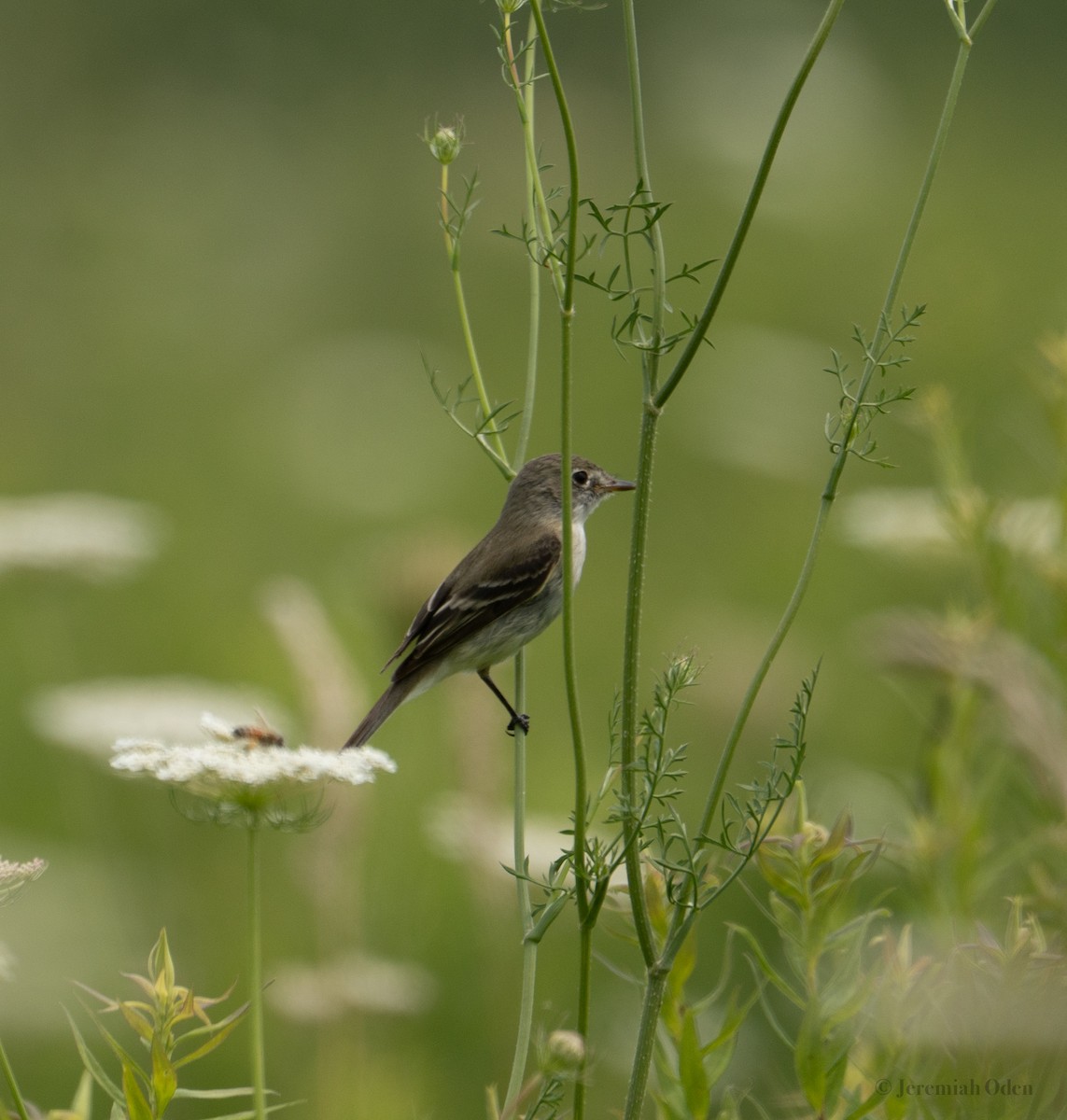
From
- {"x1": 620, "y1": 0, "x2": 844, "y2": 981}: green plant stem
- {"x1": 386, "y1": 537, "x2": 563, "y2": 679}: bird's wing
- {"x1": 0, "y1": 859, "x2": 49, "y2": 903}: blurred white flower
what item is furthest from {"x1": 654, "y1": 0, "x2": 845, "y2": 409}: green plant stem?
{"x1": 386, "y1": 537, "x2": 563, "y2": 679}: bird's wing

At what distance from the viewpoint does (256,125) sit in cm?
1285

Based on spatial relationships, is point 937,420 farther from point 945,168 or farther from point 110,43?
point 110,43

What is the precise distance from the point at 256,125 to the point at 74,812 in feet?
27.5

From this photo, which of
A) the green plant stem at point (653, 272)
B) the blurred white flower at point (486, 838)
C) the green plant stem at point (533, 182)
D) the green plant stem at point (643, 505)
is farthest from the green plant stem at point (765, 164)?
the blurred white flower at point (486, 838)

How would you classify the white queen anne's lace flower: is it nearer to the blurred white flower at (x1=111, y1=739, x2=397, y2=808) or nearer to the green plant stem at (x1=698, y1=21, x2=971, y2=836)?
the blurred white flower at (x1=111, y1=739, x2=397, y2=808)

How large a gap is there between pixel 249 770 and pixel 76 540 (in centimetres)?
380

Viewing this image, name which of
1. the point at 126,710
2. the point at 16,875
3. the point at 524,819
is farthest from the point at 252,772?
the point at 126,710

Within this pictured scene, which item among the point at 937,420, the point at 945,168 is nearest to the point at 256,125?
the point at 945,168

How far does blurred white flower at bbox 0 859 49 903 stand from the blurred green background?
1.59 m

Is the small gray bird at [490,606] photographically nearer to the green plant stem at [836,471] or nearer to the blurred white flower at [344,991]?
the blurred white flower at [344,991]

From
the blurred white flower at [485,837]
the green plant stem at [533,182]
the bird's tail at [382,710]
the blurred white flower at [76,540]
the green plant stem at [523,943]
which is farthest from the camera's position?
the blurred white flower at [76,540]

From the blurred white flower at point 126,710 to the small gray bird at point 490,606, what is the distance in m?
0.77

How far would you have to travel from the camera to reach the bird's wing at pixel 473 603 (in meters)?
3.77

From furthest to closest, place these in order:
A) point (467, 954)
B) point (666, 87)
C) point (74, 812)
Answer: point (666, 87) < point (74, 812) < point (467, 954)
